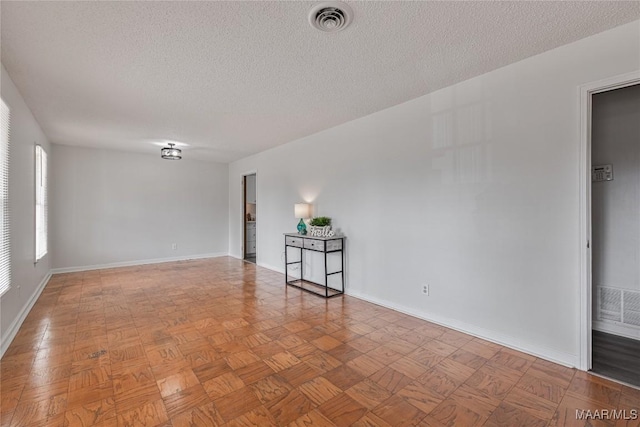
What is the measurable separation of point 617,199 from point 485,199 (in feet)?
4.36

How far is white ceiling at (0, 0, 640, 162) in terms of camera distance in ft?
5.92

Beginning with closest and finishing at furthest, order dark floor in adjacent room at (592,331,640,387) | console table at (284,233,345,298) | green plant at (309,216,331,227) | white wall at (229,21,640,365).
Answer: dark floor in adjacent room at (592,331,640,387), white wall at (229,21,640,365), console table at (284,233,345,298), green plant at (309,216,331,227)

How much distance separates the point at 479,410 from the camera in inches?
68.0

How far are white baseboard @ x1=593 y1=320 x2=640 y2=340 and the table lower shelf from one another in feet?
8.98

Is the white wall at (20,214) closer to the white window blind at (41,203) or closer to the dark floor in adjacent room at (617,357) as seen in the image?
the white window blind at (41,203)

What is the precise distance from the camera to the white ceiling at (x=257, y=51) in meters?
1.80

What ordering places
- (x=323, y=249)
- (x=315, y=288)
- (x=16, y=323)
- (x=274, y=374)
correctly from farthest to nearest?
(x=315, y=288), (x=323, y=249), (x=16, y=323), (x=274, y=374)

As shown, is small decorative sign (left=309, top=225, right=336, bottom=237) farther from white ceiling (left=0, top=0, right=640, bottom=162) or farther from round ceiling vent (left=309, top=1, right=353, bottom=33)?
round ceiling vent (left=309, top=1, right=353, bottom=33)

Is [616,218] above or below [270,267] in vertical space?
above

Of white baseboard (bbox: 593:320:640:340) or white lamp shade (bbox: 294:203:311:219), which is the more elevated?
white lamp shade (bbox: 294:203:311:219)

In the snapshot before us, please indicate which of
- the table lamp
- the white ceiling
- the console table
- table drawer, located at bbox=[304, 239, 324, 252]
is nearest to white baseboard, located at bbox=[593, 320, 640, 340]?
the white ceiling

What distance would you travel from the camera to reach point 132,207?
20.4 feet

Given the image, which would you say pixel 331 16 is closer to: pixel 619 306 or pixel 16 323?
pixel 619 306

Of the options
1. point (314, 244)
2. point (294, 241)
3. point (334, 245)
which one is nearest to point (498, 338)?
point (334, 245)
